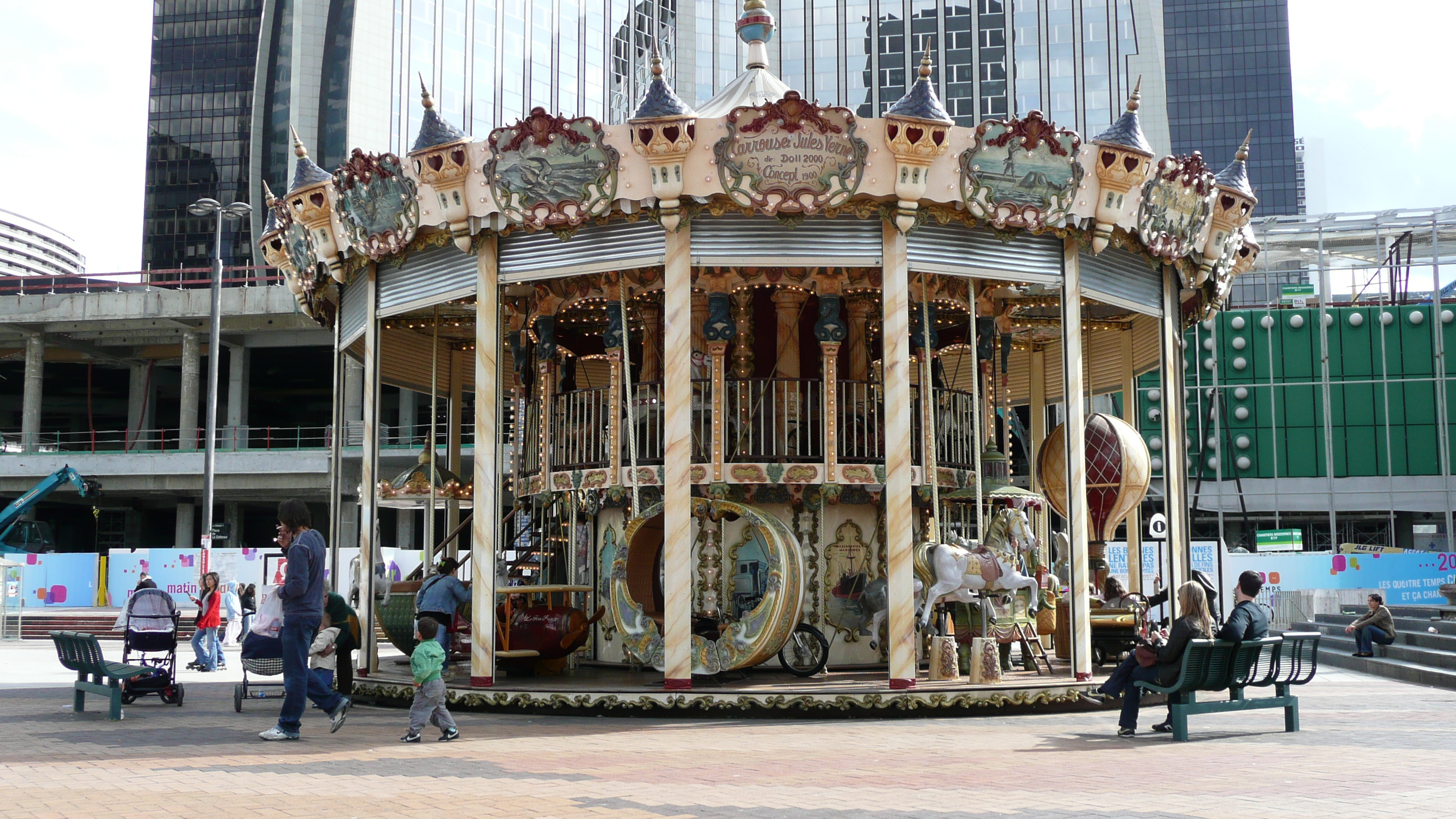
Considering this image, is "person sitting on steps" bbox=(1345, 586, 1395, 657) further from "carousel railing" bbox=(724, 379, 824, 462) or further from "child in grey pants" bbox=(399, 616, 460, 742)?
"child in grey pants" bbox=(399, 616, 460, 742)

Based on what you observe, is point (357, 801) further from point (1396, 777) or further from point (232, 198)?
point (232, 198)

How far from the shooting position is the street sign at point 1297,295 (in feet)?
186

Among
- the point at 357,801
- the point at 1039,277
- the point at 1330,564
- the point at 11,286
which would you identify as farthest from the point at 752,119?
the point at 11,286

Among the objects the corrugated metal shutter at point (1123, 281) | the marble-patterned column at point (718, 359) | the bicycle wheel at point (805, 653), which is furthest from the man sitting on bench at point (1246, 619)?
the marble-patterned column at point (718, 359)

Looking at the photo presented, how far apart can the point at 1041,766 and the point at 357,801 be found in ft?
16.8

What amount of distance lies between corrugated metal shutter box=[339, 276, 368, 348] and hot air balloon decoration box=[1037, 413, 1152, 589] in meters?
9.68

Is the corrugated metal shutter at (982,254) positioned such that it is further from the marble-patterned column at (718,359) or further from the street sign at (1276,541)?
the street sign at (1276,541)

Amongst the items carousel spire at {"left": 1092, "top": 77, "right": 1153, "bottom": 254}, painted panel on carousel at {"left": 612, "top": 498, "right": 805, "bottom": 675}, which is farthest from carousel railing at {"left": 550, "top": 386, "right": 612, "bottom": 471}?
carousel spire at {"left": 1092, "top": 77, "right": 1153, "bottom": 254}

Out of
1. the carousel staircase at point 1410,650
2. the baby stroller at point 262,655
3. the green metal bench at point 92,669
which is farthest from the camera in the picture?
the carousel staircase at point 1410,650

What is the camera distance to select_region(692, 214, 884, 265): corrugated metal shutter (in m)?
15.1

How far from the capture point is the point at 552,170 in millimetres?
15109

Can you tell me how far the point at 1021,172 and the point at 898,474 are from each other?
12.1 ft

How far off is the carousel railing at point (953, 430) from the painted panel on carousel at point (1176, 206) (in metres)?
3.45

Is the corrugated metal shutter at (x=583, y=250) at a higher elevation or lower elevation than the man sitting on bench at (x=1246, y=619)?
higher
